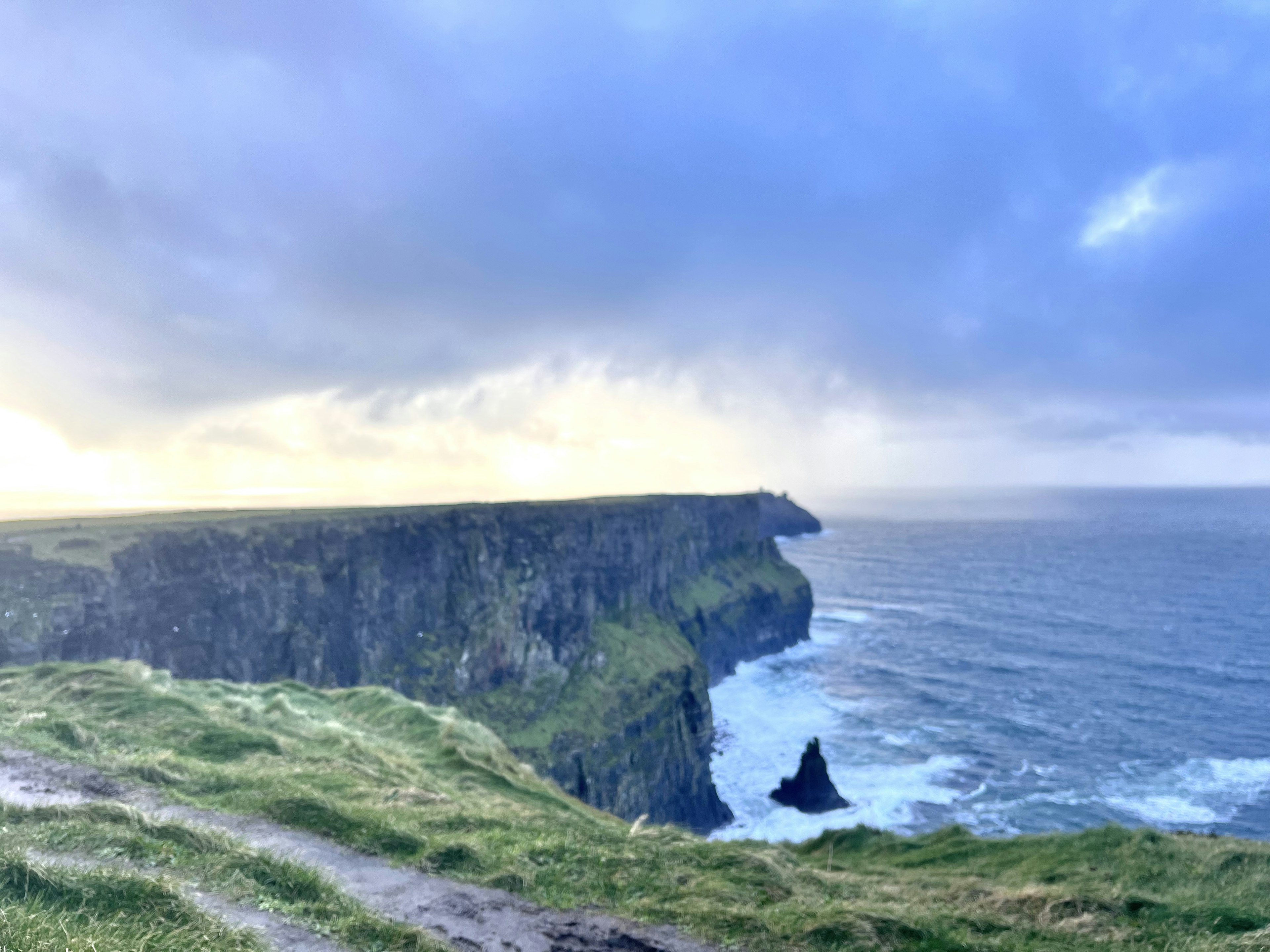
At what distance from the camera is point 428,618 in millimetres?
58688

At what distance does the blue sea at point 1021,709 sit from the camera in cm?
4806

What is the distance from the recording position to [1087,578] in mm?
126250

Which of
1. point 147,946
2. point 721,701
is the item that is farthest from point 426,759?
point 721,701

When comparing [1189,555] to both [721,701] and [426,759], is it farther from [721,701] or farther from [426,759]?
[426,759]

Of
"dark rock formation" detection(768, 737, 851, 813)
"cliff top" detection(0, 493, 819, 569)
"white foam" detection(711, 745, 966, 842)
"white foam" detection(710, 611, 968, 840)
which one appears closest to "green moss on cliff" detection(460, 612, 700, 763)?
"white foam" detection(710, 611, 968, 840)

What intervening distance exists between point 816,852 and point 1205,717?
62.6 m

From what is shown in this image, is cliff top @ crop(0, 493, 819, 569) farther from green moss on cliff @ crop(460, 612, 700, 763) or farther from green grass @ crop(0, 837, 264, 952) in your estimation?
green grass @ crop(0, 837, 264, 952)

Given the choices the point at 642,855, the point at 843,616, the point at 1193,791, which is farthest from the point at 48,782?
the point at 843,616

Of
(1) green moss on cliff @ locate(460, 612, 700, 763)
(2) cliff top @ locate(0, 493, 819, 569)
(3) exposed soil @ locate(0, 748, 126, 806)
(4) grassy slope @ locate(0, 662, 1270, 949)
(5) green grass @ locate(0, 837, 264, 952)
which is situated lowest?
(1) green moss on cliff @ locate(460, 612, 700, 763)

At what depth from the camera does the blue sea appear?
48.1 m

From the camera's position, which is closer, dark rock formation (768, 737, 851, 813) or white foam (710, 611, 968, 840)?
white foam (710, 611, 968, 840)

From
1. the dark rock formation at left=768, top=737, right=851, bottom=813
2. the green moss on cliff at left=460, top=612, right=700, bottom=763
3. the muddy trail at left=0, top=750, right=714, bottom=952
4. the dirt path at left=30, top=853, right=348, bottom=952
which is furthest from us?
the green moss on cliff at left=460, top=612, right=700, bottom=763

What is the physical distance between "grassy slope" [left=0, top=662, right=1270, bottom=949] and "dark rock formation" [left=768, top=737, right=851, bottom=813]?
110 ft

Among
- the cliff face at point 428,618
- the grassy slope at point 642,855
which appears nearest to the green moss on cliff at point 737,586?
the cliff face at point 428,618
